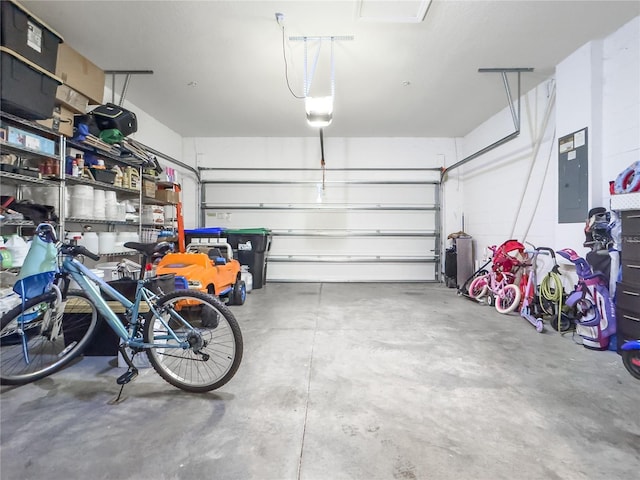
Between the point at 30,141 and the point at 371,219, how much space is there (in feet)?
16.0

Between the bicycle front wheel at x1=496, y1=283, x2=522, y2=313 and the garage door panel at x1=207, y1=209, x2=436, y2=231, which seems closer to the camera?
the bicycle front wheel at x1=496, y1=283, x2=522, y2=313

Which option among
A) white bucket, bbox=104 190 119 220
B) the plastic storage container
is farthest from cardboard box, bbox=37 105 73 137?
the plastic storage container

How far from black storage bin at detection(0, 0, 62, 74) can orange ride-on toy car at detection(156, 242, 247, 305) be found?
6.20 feet

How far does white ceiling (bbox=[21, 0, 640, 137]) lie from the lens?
2391mm

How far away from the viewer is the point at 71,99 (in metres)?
2.69

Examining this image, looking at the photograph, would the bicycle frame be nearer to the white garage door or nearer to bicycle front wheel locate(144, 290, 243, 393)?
bicycle front wheel locate(144, 290, 243, 393)

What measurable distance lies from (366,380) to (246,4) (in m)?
3.02

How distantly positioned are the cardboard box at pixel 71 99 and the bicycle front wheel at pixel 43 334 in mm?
1932

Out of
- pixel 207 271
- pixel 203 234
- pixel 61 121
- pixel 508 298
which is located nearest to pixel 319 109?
pixel 207 271

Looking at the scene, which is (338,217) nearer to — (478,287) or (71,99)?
(478,287)

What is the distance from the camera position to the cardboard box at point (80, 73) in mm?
2607

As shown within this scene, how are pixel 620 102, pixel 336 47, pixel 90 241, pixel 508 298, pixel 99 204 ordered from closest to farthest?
pixel 620 102, pixel 336 47, pixel 90 241, pixel 99 204, pixel 508 298

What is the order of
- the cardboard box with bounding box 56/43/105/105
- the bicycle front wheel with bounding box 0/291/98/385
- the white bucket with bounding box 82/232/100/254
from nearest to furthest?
the bicycle front wheel with bounding box 0/291/98/385
the cardboard box with bounding box 56/43/105/105
the white bucket with bounding box 82/232/100/254

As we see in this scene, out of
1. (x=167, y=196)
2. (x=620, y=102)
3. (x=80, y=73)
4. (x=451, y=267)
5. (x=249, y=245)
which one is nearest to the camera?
(x=620, y=102)
